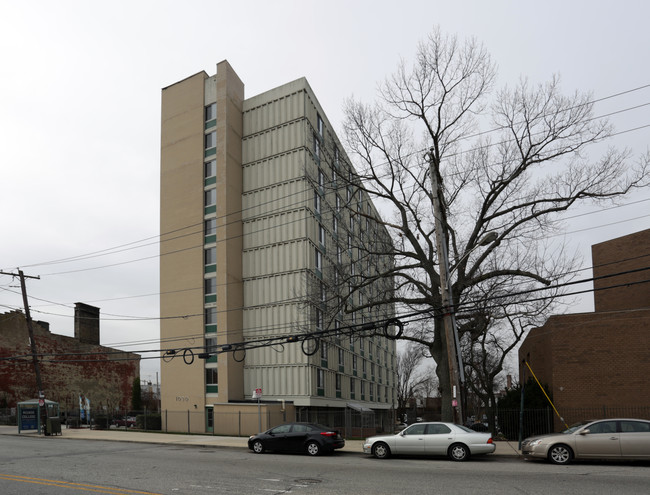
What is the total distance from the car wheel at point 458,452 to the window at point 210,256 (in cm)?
2599

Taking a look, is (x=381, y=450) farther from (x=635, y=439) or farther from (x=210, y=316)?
(x=210, y=316)

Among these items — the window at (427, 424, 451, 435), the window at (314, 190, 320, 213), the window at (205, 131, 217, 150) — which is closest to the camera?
the window at (427, 424, 451, 435)

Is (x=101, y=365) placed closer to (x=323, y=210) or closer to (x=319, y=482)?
(x=323, y=210)

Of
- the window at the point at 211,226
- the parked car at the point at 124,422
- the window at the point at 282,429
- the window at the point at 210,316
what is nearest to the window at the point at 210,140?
the window at the point at 211,226

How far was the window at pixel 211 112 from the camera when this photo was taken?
41.8 meters

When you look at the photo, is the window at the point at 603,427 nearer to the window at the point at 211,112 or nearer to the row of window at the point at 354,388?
the row of window at the point at 354,388

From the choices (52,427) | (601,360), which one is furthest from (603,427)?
(52,427)

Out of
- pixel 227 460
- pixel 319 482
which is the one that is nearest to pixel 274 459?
pixel 227 460

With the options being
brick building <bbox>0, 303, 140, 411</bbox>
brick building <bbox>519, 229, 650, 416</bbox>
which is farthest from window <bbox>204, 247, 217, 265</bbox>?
brick building <bbox>519, 229, 650, 416</bbox>

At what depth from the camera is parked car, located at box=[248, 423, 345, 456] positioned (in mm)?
19703

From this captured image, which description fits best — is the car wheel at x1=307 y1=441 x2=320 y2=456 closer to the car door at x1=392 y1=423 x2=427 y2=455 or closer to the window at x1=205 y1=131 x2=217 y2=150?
the car door at x1=392 y1=423 x2=427 y2=455

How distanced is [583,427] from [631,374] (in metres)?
10.0

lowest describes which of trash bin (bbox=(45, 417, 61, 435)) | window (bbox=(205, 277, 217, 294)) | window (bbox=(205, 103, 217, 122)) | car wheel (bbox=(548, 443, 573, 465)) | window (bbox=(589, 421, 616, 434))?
trash bin (bbox=(45, 417, 61, 435))

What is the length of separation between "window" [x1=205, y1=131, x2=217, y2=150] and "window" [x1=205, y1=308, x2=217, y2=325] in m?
11.5
